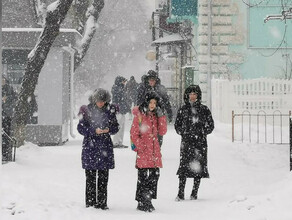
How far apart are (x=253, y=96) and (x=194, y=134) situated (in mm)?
14512

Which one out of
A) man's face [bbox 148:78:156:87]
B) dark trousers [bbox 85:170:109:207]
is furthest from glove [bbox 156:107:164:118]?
man's face [bbox 148:78:156:87]

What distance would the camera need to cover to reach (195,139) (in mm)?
9883

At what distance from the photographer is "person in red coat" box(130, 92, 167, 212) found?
30.0 feet

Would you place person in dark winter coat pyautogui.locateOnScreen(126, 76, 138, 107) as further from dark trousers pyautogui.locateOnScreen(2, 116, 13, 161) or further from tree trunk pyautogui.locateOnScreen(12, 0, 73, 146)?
dark trousers pyautogui.locateOnScreen(2, 116, 13, 161)

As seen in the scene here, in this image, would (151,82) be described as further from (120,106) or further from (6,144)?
(120,106)

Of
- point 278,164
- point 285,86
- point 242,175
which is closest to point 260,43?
point 285,86

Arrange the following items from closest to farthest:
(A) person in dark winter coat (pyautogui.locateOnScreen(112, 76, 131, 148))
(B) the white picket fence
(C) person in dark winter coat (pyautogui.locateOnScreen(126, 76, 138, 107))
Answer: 1. (A) person in dark winter coat (pyautogui.locateOnScreen(112, 76, 131, 148))
2. (C) person in dark winter coat (pyautogui.locateOnScreen(126, 76, 138, 107))
3. (B) the white picket fence

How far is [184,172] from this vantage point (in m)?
9.91

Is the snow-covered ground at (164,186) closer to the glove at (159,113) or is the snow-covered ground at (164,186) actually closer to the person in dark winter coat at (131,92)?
the glove at (159,113)

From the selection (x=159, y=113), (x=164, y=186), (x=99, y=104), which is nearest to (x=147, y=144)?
(x=159, y=113)

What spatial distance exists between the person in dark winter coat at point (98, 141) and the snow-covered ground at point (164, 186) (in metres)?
0.27

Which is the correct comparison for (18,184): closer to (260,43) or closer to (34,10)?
(34,10)

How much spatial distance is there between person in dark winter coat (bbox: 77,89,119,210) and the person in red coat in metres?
0.32

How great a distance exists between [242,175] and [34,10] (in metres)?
8.95
